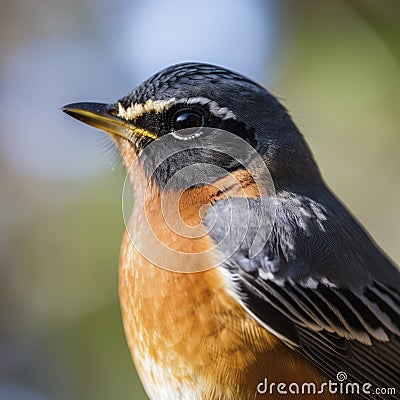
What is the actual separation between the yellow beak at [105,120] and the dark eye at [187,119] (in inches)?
8.2

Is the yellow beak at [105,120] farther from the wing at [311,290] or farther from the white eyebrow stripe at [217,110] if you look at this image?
the wing at [311,290]

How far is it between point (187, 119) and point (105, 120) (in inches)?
23.5

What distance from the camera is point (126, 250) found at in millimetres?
4812

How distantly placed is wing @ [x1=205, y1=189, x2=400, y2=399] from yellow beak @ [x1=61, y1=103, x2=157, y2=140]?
2.68 feet

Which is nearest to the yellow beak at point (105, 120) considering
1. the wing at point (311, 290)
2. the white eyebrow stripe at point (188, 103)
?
the white eyebrow stripe at point (188, 103)

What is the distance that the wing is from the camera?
416 cm

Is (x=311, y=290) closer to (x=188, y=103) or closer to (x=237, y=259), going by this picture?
(x=237, y=259)

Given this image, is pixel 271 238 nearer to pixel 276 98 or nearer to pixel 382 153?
pixel 276 98

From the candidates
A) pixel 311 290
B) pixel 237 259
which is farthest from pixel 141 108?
pixel 311 290

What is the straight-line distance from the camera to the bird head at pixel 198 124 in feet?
15.2

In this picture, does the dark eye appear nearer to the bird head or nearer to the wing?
the bird head

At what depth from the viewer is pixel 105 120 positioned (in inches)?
189

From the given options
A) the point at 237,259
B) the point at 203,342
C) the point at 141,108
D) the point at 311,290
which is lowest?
the point at 203,342

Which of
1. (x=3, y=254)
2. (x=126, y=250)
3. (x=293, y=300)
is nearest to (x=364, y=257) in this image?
(x=293, y=300)
